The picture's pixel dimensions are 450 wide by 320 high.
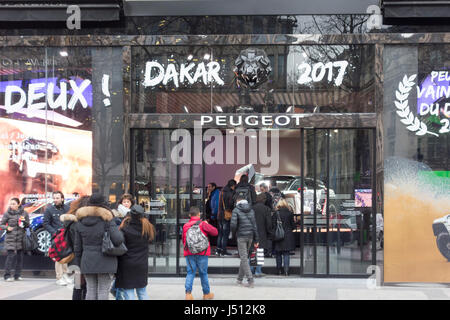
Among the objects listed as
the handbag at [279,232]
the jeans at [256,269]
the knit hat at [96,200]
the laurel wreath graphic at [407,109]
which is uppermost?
the laurel wreath graphic at [407,109]

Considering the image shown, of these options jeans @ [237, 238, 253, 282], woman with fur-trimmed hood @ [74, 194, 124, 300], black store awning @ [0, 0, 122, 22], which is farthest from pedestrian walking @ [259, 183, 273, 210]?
woman with fur-trimmed hood @ [74, 194, 124, 300]

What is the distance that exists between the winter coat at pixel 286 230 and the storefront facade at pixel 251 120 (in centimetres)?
20

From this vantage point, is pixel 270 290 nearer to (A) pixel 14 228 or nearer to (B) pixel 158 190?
(B) pixel 158 190

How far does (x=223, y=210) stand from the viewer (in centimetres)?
1306

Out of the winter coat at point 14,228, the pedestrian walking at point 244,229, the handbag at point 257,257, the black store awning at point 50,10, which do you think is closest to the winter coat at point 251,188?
the handbag at point 257,257

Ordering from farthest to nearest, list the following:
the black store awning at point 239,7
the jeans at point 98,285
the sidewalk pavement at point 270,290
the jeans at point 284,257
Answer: the jeans at point 284,257, the black store awning at point 239,7, the sidewalk pavement at point 270,290, the jeans at point 98,285

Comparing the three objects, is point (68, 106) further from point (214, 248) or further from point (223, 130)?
point (214, 248)

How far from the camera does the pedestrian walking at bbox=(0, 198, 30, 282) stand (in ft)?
38.4

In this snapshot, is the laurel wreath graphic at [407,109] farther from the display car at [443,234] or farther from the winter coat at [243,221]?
the winter coat at [243,221]

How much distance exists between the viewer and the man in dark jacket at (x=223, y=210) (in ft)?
42.6

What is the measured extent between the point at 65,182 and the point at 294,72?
5486mm

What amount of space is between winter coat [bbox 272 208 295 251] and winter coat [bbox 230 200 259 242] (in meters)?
1.40

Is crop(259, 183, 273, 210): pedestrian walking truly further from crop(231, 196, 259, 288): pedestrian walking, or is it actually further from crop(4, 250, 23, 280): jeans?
Result: crop(4, 250, 23, 280): jeans

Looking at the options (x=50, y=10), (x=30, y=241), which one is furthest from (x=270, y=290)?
(x=50, y=10)
